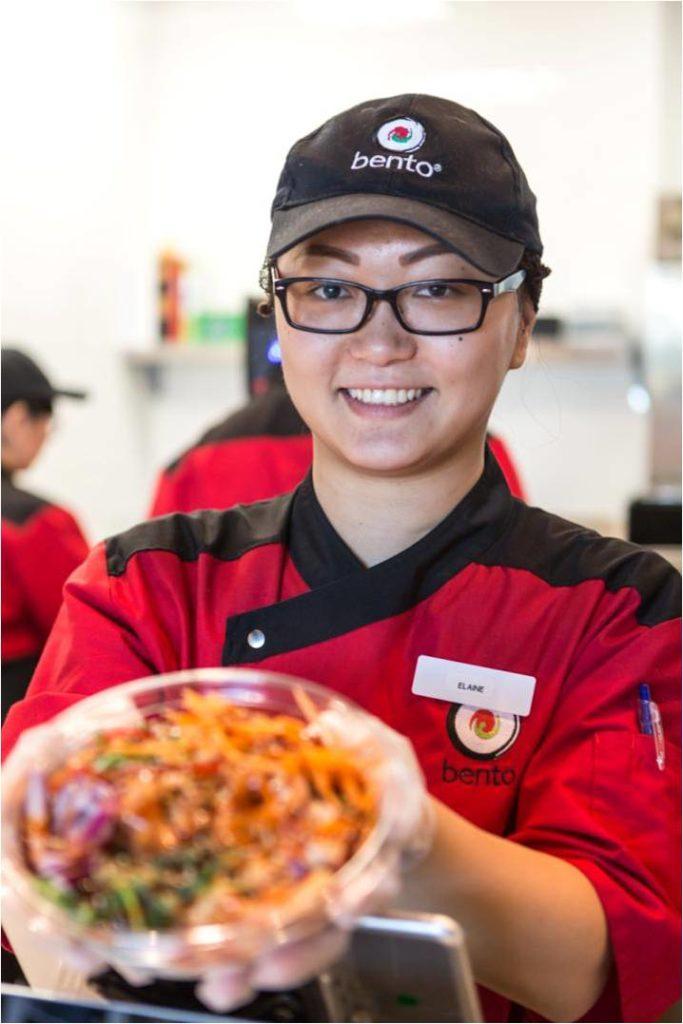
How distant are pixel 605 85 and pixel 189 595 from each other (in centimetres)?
423

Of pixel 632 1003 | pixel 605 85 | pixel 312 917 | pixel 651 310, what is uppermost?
pixel 605 85

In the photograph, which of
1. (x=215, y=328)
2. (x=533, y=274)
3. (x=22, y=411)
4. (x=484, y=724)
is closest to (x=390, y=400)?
(x=533, y=274)

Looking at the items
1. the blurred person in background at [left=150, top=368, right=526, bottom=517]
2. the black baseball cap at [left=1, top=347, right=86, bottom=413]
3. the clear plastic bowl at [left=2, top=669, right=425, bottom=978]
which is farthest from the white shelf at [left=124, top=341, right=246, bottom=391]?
the clear plastic bowl at [left=2, top=669, right=425, bottom=978]

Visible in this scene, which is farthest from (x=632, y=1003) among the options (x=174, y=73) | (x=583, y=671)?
(x=174, y=73)

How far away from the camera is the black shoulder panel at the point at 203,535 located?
1.30 metres

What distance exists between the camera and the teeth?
1.21 meters

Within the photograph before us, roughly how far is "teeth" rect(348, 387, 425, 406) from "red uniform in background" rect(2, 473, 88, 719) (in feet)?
4.53

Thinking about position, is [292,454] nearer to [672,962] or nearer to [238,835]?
Answer: [672,962]

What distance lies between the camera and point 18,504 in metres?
2.59

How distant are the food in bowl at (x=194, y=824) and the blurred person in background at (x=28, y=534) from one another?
5.41 feet

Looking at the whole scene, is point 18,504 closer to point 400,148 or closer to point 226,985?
point 400,148

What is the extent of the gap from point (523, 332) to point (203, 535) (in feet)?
1.29

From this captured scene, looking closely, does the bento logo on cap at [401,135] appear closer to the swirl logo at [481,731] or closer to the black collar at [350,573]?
the black collar at [350,573]

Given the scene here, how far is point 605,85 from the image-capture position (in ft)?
16.3
